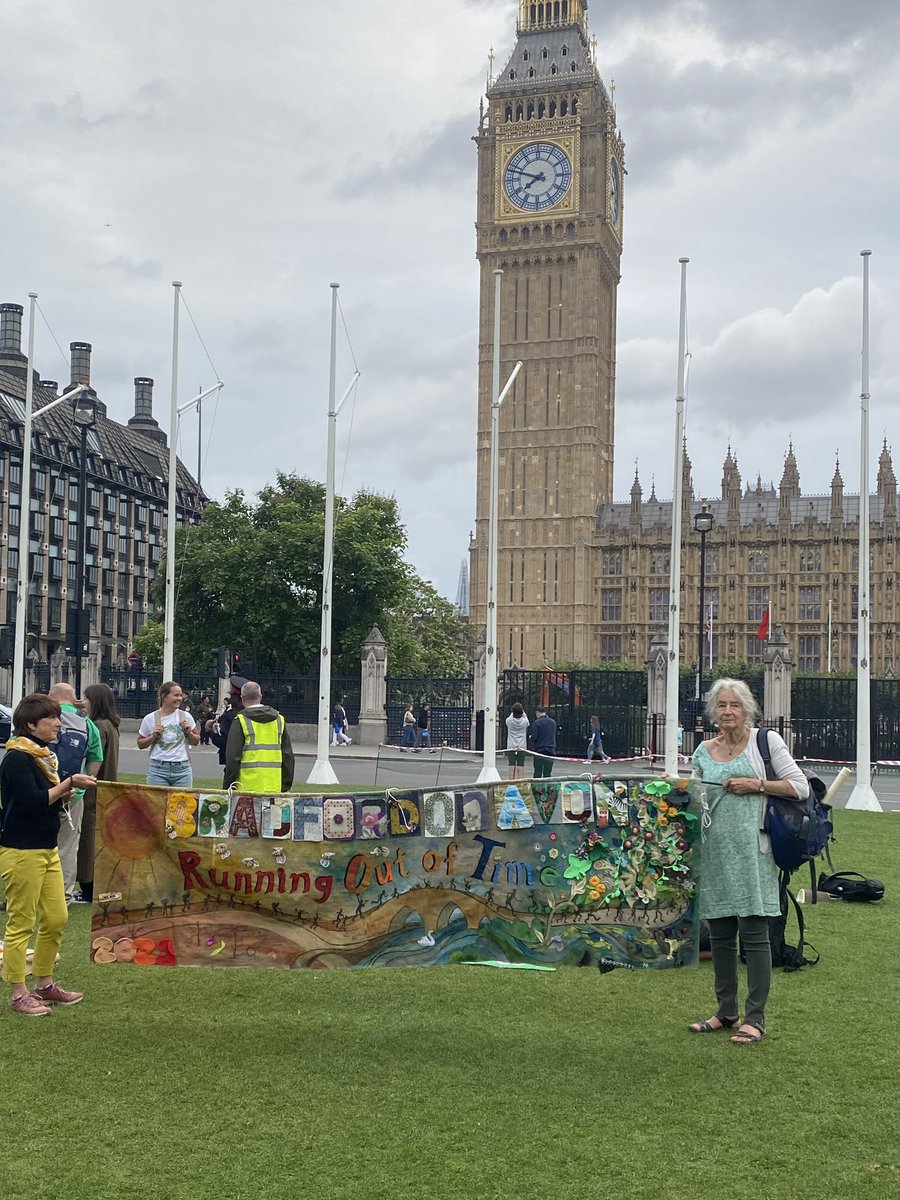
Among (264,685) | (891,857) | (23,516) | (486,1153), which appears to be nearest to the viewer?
(486,1153)

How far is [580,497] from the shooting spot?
286 feet

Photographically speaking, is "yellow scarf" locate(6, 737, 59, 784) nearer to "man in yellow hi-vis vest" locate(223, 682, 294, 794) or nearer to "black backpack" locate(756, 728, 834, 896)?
"man in yellow hi-vis vest" locate(223, 682, 294, 794)

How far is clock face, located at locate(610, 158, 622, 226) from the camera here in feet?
289

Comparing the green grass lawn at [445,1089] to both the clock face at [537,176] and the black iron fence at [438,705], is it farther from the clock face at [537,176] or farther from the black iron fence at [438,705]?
the clock face at [537,176]

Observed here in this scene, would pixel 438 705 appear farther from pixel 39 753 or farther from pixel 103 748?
pixel 39 753

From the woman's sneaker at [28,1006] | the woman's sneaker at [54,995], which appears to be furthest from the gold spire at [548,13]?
the woman's sneaker at [28,1006]

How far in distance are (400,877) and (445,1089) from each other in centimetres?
126

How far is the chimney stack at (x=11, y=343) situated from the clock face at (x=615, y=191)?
41.4m

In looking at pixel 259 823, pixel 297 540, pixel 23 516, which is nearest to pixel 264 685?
pixel 297 540

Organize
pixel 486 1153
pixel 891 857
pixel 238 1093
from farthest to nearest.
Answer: pixel 891 857 < pixel 238 1093 < pixel 486 1153

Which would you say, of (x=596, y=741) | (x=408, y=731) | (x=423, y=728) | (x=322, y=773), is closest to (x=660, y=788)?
(x=322, y=773)

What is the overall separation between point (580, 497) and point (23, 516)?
6545cm

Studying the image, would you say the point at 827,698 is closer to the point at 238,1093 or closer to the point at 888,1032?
the point at 888,1032

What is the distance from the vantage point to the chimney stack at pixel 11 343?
78062 millimetres
